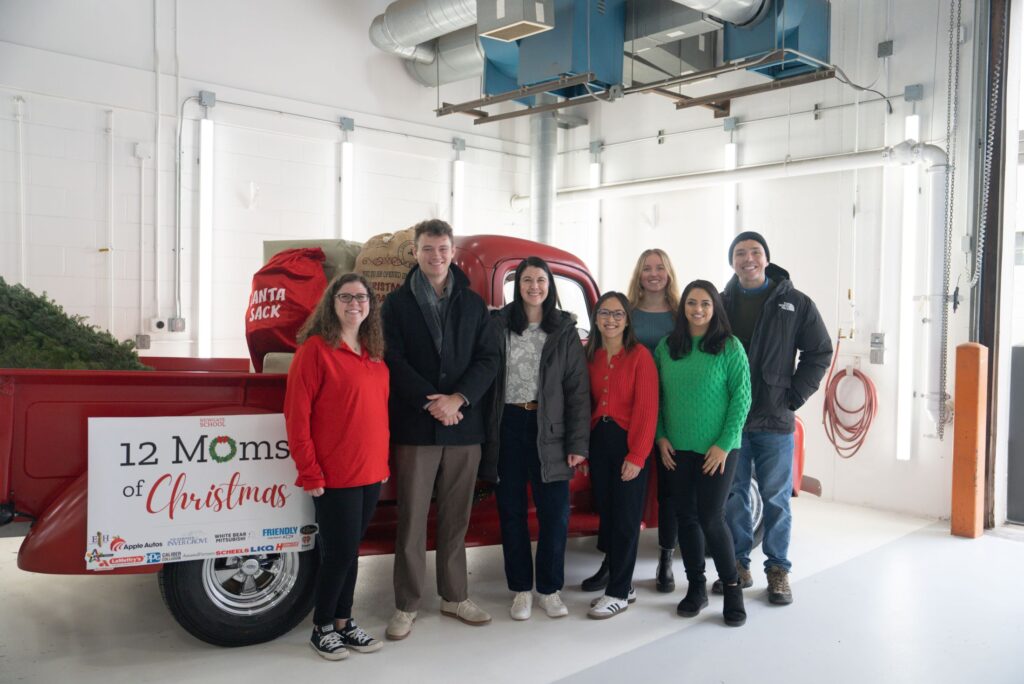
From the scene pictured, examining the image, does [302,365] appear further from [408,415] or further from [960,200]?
[960,200]

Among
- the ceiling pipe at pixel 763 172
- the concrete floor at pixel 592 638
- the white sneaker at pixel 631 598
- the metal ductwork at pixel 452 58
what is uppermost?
the metal ductwork at pixel 452 58

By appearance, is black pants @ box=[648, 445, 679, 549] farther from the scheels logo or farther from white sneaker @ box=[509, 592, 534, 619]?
the scheels logo

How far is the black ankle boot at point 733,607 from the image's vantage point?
389 cm

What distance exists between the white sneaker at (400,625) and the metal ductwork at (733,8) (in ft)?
13.1

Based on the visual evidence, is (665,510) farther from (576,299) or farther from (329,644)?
(329,644)

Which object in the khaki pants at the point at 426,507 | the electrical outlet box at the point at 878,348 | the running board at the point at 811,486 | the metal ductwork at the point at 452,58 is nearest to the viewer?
the khaki pants at the point at 426,507

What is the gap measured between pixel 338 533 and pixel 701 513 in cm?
163

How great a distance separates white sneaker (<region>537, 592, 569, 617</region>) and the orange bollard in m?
3.17

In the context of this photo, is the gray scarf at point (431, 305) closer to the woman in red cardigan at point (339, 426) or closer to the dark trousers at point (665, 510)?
the woman in red cardigan at point (339, 426)

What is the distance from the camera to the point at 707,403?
379 centimetres

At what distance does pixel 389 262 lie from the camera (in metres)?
4.31

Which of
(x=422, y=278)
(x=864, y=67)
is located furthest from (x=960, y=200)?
(x=422, y=278)

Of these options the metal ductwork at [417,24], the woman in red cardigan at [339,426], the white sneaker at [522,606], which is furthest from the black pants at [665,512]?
the metal ductwork at [417,24]

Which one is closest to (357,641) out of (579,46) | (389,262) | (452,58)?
(389,262)
